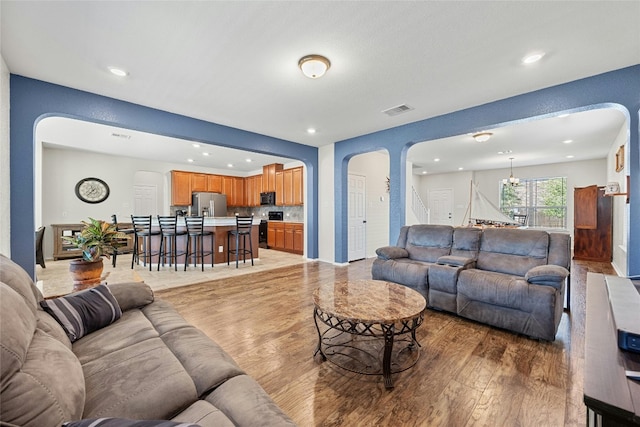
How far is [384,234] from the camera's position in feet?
24.2

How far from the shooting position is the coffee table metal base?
185 centimetres

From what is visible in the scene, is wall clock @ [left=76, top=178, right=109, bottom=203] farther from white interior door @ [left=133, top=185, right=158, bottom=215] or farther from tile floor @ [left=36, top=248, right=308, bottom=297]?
tile floor @ [left=36, top=248, right=308, bottom=297]

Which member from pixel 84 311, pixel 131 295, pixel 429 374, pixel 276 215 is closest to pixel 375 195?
pixel 276 215

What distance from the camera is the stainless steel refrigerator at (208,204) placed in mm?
8039

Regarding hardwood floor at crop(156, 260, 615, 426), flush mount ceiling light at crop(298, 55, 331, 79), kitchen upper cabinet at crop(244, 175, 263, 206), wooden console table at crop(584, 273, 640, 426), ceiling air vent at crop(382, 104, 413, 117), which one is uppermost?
ceiling air vent at crop(382, 104, 413, 117)

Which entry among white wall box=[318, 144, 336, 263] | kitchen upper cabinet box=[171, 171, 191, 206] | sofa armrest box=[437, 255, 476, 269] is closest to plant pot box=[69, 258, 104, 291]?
sofa armrest box=[437, 255, 476, 269]

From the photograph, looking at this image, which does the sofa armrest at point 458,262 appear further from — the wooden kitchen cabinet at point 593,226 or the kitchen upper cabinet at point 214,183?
the kitchen upper cabinet at point 214,183

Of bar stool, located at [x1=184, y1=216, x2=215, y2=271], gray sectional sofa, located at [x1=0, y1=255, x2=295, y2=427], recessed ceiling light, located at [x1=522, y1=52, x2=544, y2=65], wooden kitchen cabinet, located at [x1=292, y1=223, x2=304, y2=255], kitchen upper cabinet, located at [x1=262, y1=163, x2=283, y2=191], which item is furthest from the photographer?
kitchen upper cabinet, located at [x1=262, y1=163, x2=283, y2=191]

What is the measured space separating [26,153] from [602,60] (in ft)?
19.7

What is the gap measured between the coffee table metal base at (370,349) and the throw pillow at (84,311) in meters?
1.34

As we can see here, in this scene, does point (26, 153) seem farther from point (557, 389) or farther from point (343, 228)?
point (557, 389)

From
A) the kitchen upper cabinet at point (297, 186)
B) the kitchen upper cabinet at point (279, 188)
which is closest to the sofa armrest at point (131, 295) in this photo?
the kitchen upper cabinet at point (297, 186)

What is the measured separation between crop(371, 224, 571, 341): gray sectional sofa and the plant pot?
9.72 ft

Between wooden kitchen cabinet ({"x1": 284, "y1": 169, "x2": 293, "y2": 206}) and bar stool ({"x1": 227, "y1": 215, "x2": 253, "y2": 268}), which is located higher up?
wooden kitchen cabinet ({"x1": 284, "y1": 169, "x2": 293, "y2": 206})
